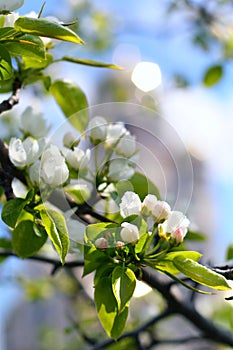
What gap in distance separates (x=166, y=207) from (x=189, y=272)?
0.08m

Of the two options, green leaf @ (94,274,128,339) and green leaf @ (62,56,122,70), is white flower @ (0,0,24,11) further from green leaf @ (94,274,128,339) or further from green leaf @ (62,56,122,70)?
green leaf @ (94,274,128,339)

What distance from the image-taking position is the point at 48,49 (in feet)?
3.25

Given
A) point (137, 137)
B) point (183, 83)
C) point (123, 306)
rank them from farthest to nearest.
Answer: point (183, 83) → point (137, 137) → point (123, 306)

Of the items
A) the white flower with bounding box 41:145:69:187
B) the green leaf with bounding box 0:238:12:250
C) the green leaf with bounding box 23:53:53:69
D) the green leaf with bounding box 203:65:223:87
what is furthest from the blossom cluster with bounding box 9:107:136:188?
the green leaf with bounding box 203:65:223:87

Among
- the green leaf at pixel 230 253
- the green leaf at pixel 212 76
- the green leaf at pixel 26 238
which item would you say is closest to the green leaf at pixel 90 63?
the green leaf at pixel 26 238

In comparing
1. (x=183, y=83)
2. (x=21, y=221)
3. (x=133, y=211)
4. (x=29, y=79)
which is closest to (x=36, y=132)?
(x=29, y=79)

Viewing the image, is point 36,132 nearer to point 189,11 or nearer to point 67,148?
point 67,148

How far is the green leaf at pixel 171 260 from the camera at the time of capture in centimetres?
75

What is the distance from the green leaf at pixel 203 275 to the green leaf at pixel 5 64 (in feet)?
0.94

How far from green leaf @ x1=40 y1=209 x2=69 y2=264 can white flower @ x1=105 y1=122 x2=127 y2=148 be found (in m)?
0.19

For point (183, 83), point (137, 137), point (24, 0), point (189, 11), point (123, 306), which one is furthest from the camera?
point (183, 83)

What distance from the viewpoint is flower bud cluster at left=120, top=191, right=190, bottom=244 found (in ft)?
2.48

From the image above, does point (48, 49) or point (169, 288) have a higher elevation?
point (48, 49)

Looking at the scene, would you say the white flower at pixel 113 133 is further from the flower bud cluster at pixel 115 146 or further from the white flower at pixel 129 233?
the white flower at pixel 129 233
